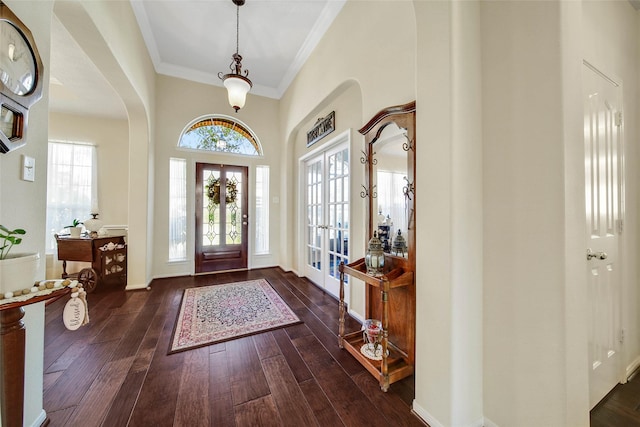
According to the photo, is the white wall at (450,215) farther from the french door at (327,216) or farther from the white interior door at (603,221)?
the french door at (327,216)

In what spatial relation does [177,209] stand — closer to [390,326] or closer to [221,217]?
[221,217]

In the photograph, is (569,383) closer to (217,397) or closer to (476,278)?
(476,278)

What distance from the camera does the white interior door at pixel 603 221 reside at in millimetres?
1366

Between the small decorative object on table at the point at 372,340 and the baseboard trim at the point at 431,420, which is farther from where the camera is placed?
the small decorative object on table at the point at 372,340

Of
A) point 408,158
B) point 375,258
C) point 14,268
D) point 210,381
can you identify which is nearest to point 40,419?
point 210,381

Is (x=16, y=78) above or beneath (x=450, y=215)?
above

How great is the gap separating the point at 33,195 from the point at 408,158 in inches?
85.5

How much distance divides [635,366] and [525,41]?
237 cm

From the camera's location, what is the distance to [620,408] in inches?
54.8

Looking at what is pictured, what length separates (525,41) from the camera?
116 cm

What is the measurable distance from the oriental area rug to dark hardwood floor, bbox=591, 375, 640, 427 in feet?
6.97

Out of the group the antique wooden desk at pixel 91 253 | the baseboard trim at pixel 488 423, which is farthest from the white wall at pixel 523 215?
the antique wooden desk at pixel 91 253

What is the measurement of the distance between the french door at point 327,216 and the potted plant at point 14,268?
2.43 meters

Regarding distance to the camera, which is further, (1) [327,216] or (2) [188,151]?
(2) [188,151]
